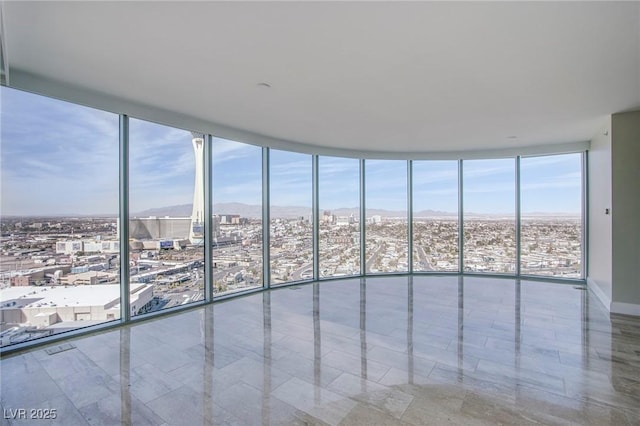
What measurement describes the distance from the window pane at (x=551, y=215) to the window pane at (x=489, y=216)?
228 mm

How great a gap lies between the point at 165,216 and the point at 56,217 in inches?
48.7

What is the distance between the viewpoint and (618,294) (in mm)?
4328

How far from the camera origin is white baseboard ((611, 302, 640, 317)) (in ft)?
13.8

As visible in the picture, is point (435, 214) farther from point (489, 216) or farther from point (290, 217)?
point (290, 217)

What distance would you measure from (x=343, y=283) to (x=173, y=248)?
328 cm

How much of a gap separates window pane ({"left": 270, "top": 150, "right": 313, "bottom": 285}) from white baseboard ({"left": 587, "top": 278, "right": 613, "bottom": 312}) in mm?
4806

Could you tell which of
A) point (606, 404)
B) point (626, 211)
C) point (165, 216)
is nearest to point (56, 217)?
point (165, 216)

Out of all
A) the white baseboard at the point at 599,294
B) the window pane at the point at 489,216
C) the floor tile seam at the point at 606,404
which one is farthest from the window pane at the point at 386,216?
the floor tile seam at the point at 606,404

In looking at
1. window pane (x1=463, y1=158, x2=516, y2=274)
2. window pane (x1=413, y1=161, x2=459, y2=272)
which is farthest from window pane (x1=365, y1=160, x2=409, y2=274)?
window pane (x1=463, y1=158, x2=516, y2=274)

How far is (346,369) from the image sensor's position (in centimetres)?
279

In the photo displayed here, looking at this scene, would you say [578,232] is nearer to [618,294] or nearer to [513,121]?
[618,294]

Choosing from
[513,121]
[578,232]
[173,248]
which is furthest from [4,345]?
[578,232]

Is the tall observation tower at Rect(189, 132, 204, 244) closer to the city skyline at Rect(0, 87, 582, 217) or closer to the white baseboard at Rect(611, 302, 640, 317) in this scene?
the city skyline at Rect(0, 87, 582, 217)

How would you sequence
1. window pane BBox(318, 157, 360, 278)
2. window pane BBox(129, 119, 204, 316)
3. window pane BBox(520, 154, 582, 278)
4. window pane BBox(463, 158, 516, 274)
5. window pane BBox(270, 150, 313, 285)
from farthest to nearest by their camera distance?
window pane BBox(463, 158, 516, 274) → window pane BBox(318, 157, 360, 278) → window pane BBox(520, 154, 582, 278) → window pane BBox(270, 150, 313, 285) → window pane BBox(129, 119, 204, 316)
